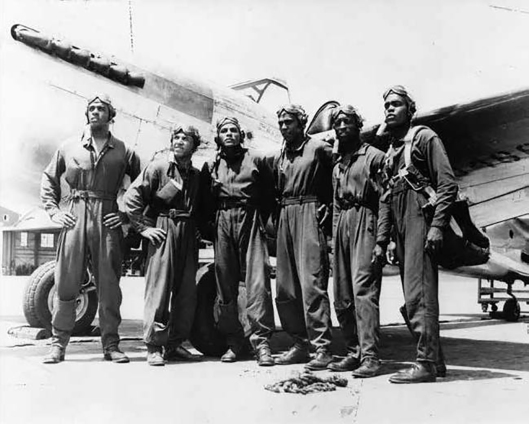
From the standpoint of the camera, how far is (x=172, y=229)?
14.7 ft

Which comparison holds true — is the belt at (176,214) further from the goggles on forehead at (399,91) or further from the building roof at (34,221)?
the building roof at (34,221)

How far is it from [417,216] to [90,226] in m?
2.41

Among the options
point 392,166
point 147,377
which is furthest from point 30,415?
point 392,166

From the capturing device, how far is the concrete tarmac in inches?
112

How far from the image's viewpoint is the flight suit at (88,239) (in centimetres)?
437

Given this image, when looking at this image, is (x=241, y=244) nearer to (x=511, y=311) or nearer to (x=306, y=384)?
(x=306, y=384)

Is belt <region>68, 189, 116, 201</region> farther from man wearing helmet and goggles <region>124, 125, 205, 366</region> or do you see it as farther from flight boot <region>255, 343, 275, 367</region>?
flight boot <region>255, 343, 275, 367</region>

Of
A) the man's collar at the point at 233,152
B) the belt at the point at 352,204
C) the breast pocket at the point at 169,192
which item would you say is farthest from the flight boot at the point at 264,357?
the man's collar at the point at 233,152

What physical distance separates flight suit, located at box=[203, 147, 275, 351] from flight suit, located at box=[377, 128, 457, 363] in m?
1.02

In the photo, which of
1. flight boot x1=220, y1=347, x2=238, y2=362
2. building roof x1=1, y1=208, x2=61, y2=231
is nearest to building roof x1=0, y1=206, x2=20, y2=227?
building roof x1=1, y1=208, x2=61, y2=231

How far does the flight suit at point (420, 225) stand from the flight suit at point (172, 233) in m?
1.52

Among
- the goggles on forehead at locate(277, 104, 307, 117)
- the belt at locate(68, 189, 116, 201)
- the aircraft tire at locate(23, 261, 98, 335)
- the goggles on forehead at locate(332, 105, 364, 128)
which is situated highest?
the goggles on forehead at locate(277, 104, 307, 117)

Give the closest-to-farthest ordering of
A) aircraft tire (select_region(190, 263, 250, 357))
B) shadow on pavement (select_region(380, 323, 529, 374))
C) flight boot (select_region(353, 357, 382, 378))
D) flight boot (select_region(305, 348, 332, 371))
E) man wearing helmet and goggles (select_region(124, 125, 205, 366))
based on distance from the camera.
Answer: flight boot (select_region(353, 357, 382, 378)) < flight boot (select_region(305, 348, 332, 371)) < shadow on pavement (select_region(380, 323, 529, 374)) < man wearing helmet and goggles (select_region(124, 125, 205, 366)) < aircraft tire (select_region(190, 263, 250, 357))

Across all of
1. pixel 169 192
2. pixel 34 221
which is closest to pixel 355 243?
pixel 169 192
